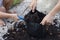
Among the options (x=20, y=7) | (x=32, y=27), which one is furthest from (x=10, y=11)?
(x=32, y=27)

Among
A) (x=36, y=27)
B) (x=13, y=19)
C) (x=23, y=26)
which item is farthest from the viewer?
(x=13, y=19)

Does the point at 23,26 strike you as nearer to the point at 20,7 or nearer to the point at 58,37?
the point at 58,37

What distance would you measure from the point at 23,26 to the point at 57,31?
264mm

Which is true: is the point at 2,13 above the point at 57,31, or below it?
above

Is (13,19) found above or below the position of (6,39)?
above

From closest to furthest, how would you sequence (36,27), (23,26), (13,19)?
(36,27) < (23,26) < (13,19)

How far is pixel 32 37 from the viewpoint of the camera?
130 cm

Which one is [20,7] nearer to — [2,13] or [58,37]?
[2,13]

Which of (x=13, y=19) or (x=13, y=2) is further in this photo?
(x=13, y=2)

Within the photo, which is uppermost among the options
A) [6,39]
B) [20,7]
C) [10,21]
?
[20,7]

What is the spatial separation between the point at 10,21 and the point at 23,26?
25 cm

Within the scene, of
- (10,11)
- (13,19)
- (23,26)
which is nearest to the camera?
(23,26)

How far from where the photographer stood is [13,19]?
1549 millimetres

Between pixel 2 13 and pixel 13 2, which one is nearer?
pixel 2 13
